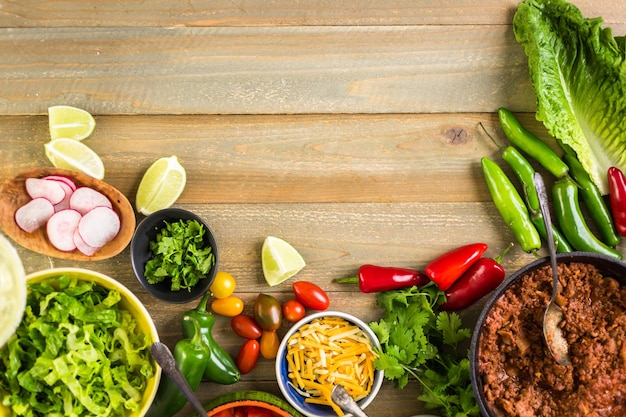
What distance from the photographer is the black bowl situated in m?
2.62

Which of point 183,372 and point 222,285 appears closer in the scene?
point 183,372

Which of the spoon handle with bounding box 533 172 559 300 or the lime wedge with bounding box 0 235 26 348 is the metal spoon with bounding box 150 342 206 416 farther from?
the spoon handle with bounding box 533 172 559 300

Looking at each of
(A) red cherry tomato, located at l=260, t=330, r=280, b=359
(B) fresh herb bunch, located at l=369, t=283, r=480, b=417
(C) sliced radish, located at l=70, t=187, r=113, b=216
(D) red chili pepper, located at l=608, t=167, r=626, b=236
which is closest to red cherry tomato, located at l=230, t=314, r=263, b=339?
(A) red cherry tomato, located at l=260, t=330, r=280, b=359

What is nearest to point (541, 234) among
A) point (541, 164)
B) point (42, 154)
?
point (541, 164)

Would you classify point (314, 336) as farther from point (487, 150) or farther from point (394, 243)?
point (487, 150)

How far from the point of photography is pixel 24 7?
108 inches

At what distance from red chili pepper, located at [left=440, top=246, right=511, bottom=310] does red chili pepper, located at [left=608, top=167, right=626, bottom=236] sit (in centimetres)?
48

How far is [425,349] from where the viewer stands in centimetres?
266

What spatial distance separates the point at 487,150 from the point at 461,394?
1.04 meters

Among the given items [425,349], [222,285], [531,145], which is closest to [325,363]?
[425,349]

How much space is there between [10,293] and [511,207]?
77.8 inches

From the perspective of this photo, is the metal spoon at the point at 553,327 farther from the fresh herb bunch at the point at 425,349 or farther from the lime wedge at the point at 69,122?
the lime wedge at the point at 69,122

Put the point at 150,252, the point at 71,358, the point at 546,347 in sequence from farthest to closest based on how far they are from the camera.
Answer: the point at 150,252 < the point at 546,347 < the point at 71,358

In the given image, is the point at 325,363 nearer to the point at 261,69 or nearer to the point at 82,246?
the point at 82,246
